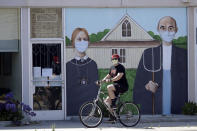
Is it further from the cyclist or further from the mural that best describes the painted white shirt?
the cyclist

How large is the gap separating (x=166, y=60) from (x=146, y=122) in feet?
6.95

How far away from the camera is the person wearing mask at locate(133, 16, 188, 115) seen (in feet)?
44.5

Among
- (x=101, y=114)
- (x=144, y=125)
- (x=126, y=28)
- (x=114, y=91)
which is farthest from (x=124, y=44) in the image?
(x=101, y=114)

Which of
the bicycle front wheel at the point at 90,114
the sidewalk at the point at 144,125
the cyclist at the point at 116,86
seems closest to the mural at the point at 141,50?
the sidewalk at the point at 144,125

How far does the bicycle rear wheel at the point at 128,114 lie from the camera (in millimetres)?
11391

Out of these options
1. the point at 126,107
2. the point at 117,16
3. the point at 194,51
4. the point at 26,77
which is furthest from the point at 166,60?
the point at 26,77

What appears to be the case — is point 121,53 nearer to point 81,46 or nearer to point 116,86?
point 81,46

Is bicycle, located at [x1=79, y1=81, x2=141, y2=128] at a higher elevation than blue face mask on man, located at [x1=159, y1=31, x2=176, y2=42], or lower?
lower

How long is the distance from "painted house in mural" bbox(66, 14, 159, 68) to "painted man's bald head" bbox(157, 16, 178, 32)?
472 millimetres

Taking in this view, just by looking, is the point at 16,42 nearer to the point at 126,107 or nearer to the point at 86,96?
the point at 86,96

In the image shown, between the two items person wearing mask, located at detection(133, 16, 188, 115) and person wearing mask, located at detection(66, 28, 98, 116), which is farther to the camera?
person wearing mask, located at detection(133, 16, 188, 115)

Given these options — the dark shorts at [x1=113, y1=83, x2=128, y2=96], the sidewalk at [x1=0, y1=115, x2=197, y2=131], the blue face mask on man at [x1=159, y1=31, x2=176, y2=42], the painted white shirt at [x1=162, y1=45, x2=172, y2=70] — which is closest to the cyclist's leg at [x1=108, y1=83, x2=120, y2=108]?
the dark shorts at [x1=113, y1=83, x2=128, y2=96]

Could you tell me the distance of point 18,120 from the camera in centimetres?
1228

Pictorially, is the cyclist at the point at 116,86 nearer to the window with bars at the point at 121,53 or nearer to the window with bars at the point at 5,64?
the window with bars at the point at 121,53
